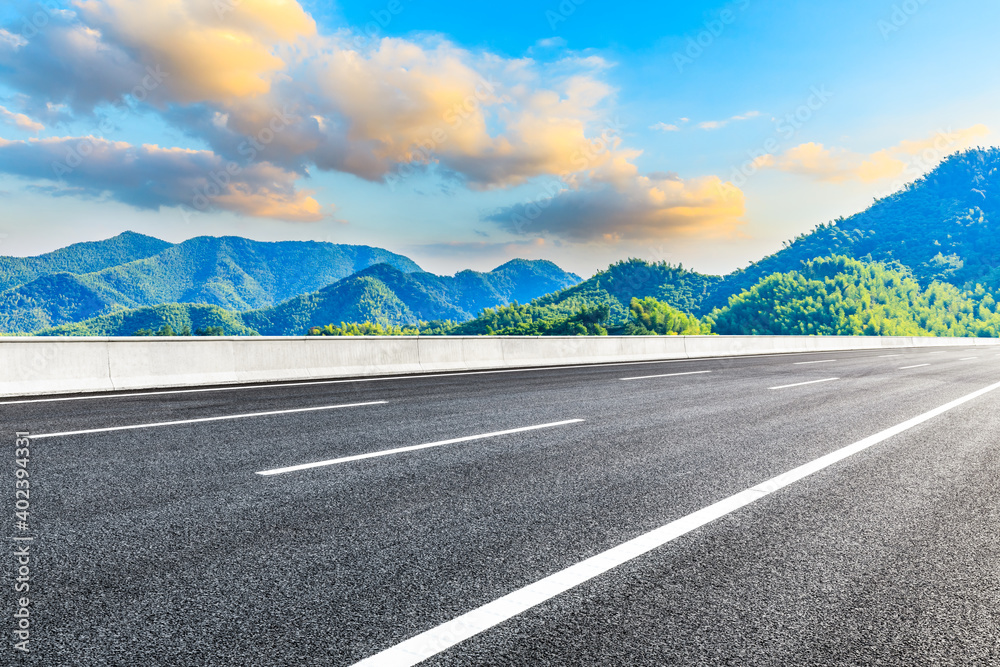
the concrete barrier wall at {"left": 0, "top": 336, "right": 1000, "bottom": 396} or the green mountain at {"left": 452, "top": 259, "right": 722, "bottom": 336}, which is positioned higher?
the green mountain at {"left": 452, "top": 259, "right": 722, "bottom": 336}

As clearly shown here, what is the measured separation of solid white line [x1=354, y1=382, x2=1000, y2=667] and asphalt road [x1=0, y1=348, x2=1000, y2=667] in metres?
0.04

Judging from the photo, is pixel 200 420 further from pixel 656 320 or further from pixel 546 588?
pixel 656 320

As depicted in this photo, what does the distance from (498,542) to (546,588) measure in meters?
0.66

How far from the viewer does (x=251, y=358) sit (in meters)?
12.4

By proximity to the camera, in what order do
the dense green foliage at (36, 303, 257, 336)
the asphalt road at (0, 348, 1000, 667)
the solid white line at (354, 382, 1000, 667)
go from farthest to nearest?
the dense green foliage at (36, 303, 257, 336) < the asphalt road at (0, 348, 1000, 667) < the solid white line at (354, 382, 1000, 667)

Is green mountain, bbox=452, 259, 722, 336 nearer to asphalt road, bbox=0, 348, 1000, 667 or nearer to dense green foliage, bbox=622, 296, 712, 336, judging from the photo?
dense green foliage, bbox=622, 296, 712, 336

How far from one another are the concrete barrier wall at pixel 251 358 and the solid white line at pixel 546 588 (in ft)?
32.2

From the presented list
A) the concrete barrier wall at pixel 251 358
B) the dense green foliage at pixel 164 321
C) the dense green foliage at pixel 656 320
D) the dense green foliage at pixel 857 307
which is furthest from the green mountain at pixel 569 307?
the concrete barrier wall at pixel 251 358

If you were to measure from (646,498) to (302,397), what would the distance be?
682 centimetres

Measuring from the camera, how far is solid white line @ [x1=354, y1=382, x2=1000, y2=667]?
2.34 meters

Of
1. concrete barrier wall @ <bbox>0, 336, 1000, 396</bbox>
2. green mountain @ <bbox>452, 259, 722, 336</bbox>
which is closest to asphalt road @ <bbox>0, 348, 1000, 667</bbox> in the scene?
concrete barrier wall @ <bbox>0, 336, 1000, 396</bbox>

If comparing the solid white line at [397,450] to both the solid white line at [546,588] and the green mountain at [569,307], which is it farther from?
the green mountain at [569,307]

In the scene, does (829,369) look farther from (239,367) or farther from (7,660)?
(7,660)

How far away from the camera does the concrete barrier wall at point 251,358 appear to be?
391 inches
